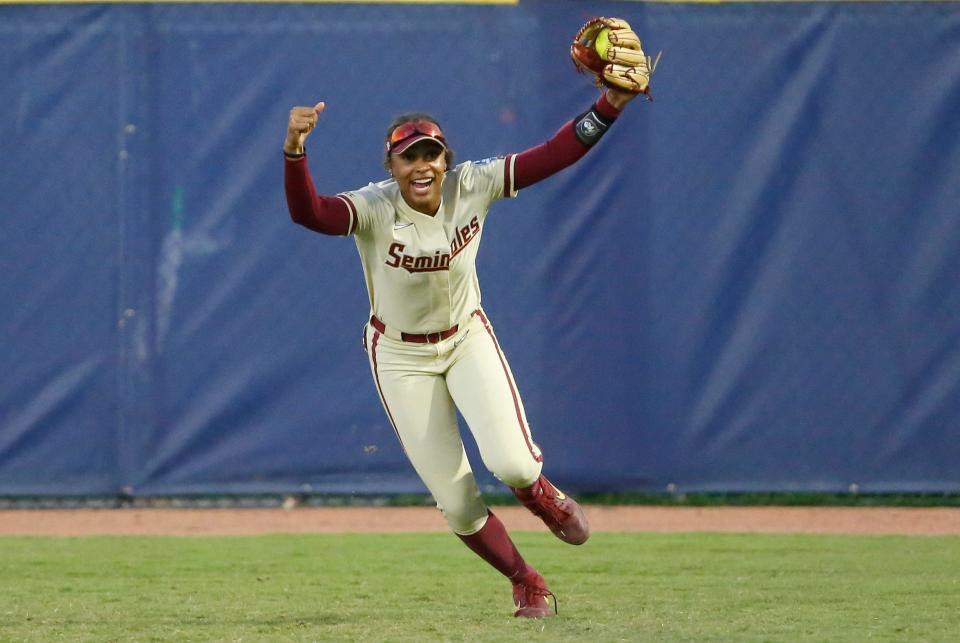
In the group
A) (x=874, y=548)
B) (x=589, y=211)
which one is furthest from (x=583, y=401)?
(x=874, y=548)

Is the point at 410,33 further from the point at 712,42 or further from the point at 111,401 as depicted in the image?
the point at 111,401

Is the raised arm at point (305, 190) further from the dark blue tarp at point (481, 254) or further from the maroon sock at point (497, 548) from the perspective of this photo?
the dark blue tarp at point (481, 254)

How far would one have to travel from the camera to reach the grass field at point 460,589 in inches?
197

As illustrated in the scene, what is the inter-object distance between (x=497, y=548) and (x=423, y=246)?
1130 millimetres

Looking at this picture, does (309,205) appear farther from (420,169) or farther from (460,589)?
(460,589)

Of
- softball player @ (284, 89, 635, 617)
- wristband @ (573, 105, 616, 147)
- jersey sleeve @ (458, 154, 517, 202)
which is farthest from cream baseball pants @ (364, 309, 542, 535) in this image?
wristband @ (573, 105, 616, 147)

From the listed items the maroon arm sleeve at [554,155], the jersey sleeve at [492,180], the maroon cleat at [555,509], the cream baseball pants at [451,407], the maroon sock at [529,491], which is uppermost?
the maroon arm sleeve at [554,155]

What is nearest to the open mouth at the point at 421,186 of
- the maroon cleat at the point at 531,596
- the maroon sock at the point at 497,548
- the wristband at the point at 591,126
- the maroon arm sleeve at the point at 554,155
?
the maroon arm sleeve at the point at 554,155

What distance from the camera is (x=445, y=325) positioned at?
531 centimetres

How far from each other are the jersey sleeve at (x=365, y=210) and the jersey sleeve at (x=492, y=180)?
324 millimetres

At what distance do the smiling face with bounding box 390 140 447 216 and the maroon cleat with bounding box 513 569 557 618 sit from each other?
1425 millimetres

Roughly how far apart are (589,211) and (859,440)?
2.13 meters

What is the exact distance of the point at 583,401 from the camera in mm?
8930

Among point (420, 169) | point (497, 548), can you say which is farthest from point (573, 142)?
point (497, 548)
